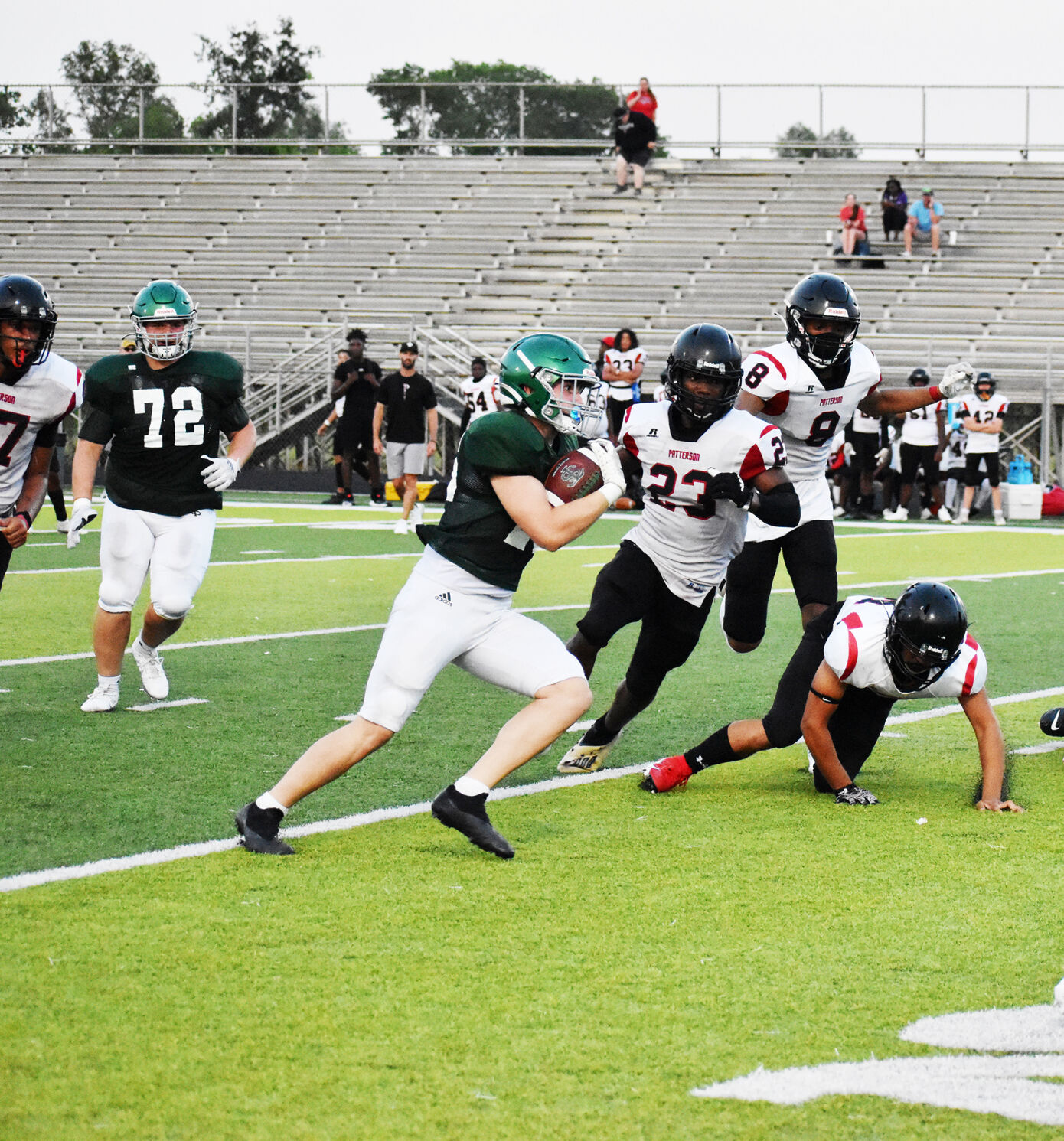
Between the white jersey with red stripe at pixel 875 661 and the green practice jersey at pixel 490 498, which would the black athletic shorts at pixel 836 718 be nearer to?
the white jersey with red stripe at pixel 875 661

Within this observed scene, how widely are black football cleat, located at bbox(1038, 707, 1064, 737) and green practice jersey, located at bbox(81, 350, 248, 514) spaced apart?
11.7ft

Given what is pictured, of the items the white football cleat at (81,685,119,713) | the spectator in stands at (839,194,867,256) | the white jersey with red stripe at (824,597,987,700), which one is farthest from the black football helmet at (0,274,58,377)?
the spectator in stands at (839,194,867,256)

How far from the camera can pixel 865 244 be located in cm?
2552

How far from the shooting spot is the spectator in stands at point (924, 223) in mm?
25625

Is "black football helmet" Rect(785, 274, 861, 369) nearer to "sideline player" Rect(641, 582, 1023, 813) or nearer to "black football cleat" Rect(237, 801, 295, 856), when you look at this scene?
"sideline player" Rect(641, 582, 1023, 813)

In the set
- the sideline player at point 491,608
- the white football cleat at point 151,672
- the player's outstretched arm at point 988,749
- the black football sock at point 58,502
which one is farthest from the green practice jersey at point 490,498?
the black football sock at point 58,502

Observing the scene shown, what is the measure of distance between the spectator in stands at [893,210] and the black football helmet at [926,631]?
21871 millimetres

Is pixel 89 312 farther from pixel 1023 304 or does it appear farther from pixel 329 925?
pixel 329 925

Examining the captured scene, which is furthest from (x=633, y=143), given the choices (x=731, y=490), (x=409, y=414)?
(x=731, y=490)

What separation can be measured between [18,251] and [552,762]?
1039 inches

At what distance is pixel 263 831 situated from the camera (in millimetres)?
4543

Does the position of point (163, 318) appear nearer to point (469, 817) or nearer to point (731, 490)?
point (731, 490)

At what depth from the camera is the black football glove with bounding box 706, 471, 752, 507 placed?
539cm

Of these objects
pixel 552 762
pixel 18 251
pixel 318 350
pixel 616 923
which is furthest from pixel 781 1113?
pixel 18 251
